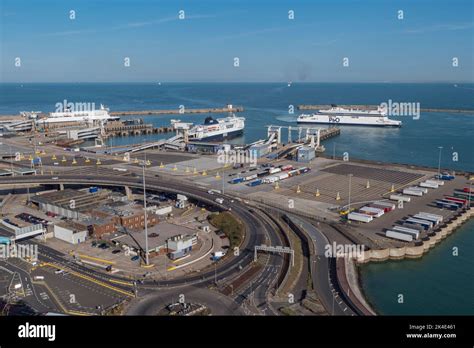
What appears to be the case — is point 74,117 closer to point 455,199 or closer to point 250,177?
point 250,177

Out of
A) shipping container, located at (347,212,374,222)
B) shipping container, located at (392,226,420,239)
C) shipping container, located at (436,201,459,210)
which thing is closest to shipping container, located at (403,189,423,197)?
shipping container, located at (436,201,459,210)

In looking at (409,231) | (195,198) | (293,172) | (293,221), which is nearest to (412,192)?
(409,231)

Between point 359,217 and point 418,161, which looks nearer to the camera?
point 359,217

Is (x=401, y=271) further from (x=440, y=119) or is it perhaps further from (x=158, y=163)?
(x=440, y=119)

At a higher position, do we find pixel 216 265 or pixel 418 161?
pixel 418 161
